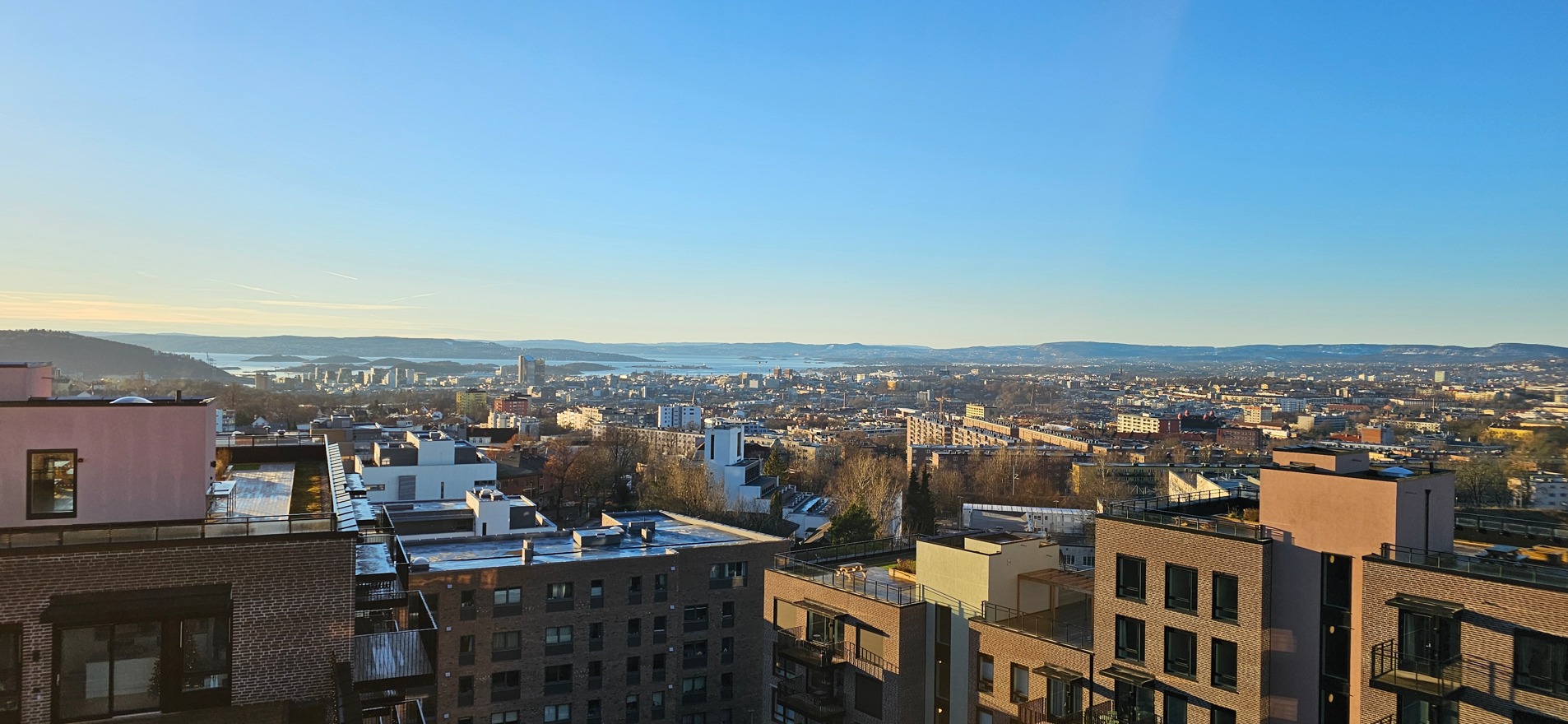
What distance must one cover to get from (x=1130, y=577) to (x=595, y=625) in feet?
61.1

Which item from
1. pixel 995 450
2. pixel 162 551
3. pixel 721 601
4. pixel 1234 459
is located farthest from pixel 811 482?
pixel 162 551

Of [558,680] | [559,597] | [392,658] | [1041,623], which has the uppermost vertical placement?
[392,658]

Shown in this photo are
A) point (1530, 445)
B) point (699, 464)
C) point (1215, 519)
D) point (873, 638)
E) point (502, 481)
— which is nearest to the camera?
point (1215, 519)

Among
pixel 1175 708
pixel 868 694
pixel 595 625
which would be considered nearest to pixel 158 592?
pixel 1175 708

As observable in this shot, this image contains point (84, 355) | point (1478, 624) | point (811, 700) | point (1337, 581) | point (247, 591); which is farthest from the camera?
point (84, 355)

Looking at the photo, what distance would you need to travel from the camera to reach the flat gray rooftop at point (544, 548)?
31.1 metres

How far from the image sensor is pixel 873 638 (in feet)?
77.4

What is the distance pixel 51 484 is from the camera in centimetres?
1086

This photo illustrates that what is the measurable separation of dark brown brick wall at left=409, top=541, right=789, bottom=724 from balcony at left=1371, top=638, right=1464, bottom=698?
17.3m

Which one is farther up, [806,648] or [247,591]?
[247,591]

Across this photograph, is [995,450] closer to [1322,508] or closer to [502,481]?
[502,481]

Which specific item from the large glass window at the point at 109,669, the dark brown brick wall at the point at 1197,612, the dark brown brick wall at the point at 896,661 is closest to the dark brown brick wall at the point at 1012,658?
the dark brown brick wall at the point at 1197,612

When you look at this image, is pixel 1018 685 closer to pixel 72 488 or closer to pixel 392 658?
pixel 392 658

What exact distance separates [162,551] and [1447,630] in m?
18.3
